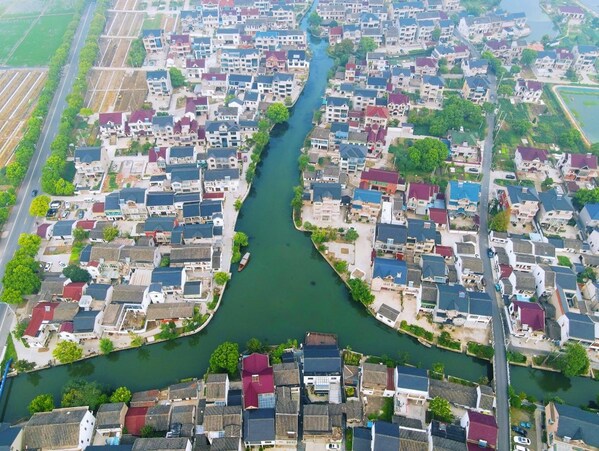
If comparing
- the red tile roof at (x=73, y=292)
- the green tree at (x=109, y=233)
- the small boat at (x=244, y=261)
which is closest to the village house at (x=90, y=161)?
the green tree at (x=109, y=233)

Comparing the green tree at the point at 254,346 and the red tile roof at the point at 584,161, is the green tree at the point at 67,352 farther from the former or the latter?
the red tile roof at the point at 584,161

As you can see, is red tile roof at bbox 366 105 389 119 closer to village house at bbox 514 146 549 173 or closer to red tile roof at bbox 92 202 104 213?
village house at bbox 514 146 549 173

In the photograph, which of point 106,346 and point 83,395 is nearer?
point 83,395

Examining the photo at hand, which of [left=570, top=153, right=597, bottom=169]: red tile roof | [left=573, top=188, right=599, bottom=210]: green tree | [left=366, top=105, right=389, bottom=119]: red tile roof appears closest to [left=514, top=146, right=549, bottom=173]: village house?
[left=570, top=153, right=597, bottom=169]: red tile roof

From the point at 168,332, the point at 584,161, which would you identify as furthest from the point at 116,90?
the point at 584,161

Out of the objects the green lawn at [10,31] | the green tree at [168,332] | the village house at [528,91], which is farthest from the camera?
the green lawn at [10,31]

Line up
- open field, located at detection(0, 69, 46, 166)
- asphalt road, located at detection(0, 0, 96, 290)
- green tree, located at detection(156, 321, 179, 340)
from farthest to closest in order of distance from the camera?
open field, located at detection(0, 69, 46, 166) → asphalt road, located at detection(0, 0, 96, 290) → green tree, located at detection(156, 321, 179, 340)

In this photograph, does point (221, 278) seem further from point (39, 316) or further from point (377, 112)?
point (377, 112)
